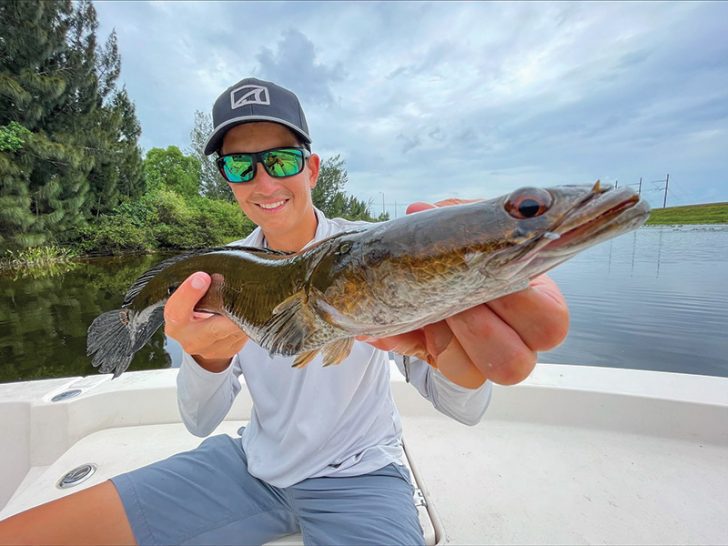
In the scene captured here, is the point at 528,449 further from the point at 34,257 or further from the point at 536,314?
the point at 34,257

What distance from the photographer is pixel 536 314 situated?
1.19 metres

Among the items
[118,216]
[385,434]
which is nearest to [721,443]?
[385,434]

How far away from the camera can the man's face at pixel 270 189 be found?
8.27 feet

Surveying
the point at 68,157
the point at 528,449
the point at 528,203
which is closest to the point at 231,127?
the point at 528,203

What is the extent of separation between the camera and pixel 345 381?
234cm

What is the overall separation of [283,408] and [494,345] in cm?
156

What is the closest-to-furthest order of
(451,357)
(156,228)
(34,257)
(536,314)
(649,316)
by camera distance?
(536,314)
(451,357)
(649,316)
(34,257)
(156,228)

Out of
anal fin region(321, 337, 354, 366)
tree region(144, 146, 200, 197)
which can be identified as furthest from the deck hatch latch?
tree region(144, 146, 200, 197)

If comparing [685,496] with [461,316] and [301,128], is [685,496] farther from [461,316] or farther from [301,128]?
[301,128]

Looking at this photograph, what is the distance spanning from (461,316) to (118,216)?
35.3m

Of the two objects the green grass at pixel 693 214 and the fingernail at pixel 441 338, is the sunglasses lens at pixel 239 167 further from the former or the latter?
the green grass at pixel 693 214

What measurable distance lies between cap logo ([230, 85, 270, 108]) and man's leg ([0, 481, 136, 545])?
2.40 meters

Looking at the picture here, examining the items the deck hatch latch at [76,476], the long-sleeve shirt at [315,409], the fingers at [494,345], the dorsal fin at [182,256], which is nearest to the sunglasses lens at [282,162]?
the long-sleeve shirt at [315,409]

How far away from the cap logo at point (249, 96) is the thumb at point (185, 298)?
129 cm
